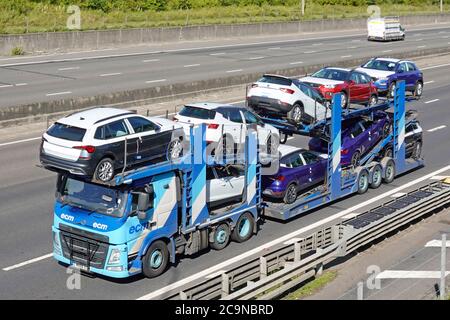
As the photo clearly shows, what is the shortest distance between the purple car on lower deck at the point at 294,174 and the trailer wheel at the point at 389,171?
3.61m

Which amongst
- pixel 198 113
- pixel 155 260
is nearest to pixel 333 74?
pixel 198 113

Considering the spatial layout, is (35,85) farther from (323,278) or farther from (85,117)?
Result: (323,278)

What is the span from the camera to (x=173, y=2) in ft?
257

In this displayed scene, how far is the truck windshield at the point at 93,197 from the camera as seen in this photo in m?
15.4

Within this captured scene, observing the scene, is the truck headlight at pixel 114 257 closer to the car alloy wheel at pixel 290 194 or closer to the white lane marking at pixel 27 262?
the white lane marking at pixel 27 262

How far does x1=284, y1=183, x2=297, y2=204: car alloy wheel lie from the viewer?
20406mm

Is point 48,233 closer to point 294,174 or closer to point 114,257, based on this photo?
point 114,257

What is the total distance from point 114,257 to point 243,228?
435 cm

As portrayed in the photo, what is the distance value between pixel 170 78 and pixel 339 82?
614 inches

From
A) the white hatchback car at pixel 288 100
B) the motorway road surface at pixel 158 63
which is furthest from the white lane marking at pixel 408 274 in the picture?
the motorway road surface at pixel 158 63

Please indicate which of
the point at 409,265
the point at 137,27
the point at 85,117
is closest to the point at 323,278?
the point at 409,265

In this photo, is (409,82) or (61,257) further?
(409,82)

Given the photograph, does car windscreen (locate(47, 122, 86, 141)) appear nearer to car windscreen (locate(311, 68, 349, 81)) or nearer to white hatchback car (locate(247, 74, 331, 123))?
white hatchback car (locate(247, 74, 331, 123))

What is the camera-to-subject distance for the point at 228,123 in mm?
20734
